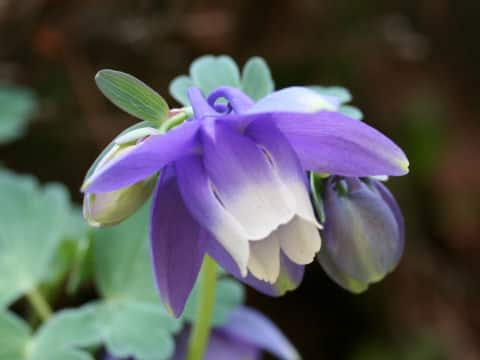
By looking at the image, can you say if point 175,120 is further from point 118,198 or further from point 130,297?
point 130,297

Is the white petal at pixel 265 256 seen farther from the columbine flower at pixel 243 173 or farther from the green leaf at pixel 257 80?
the green leaf at pixel 257 80

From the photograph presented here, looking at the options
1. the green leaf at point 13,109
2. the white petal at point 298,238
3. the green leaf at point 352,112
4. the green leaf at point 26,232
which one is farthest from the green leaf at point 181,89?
the green leaf at point 13,109

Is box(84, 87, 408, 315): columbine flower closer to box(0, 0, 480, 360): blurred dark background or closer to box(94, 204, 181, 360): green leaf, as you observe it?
box(94, 204, 181, 360): green leaf

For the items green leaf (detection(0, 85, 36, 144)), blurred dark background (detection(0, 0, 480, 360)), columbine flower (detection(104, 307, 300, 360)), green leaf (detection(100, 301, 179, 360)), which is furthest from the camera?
blurred dark background (detection(0, 0, 480, 360))

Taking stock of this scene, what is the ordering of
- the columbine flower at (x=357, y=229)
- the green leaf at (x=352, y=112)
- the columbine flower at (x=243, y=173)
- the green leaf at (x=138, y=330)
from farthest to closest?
the green leaf at (x=138, y=330)
the green leaf at (x=352, y=112)
the columbine flower at (x=357, y=229)
the columbine flower at (x=243, y=173)

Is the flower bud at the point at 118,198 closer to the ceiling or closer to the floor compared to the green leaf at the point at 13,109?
closer to the ceiling

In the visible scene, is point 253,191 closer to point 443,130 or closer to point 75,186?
point 75,186

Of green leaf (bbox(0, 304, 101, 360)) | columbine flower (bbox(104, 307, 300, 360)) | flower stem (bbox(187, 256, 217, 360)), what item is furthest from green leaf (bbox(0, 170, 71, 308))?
flower stem (bbox(187, 256, 217, 360))
